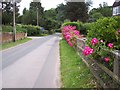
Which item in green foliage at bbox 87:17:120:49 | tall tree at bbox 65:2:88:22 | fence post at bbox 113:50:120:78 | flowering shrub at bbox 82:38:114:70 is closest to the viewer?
Result: fence post at bbox 113:50:120:78

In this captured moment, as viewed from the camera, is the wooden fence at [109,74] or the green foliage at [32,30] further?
the green foliage at [32,30]

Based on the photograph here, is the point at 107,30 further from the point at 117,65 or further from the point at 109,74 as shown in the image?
the point at 117,65

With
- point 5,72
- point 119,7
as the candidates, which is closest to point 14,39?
point 5,72

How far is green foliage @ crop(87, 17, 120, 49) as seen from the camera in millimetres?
6823

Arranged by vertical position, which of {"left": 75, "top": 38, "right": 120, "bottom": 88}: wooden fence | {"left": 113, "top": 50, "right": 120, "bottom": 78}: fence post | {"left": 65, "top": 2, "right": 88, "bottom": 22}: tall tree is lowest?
{"left": 75, "top": 38, "right": 120, "bottom": 88}: wooden fence

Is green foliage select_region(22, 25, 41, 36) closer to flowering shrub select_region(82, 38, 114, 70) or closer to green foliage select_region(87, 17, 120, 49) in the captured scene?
green foliage select_region(87, 17, 120, 49)

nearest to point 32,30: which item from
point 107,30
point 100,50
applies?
point 107,30

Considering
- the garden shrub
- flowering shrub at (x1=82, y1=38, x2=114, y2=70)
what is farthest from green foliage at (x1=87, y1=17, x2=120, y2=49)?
flowering shrub at (x1=82, y1=38, x2=114, y2=70)

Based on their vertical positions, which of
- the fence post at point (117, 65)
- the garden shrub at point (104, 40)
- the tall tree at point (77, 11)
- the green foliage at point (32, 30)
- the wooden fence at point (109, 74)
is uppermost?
the tall tree at point (77, 11)

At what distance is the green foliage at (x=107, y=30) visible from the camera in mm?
6823

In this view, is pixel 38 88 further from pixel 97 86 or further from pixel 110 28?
pixel 110 28

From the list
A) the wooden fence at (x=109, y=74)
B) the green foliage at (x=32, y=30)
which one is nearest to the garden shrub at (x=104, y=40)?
the wooden fence at (x=109, y=74)

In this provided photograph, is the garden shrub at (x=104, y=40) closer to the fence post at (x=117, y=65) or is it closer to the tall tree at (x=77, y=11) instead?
the fence post at (x=117, y=65)

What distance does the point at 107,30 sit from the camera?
6.91m
